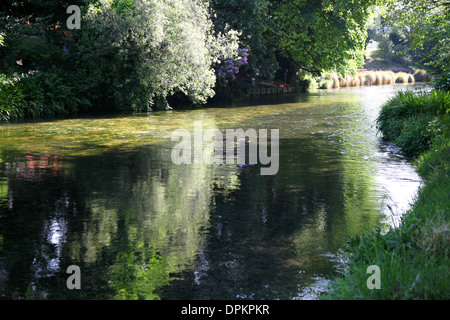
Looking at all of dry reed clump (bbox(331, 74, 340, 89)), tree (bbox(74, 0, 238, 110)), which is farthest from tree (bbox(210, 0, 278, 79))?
dry reed clump (bbox(331, 74, 340, 89))

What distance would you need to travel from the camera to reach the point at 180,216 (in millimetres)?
7496

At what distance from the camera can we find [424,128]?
42.9ft

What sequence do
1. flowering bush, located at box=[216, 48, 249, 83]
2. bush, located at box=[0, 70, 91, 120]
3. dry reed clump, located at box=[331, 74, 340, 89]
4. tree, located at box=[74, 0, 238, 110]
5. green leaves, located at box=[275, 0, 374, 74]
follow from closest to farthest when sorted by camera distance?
bush, located at box=[0, 70, 91, 120] < tree, located at box=[74, 0, 238, 110] < flowering bush, located at box=[216, 48, 249, 83] < green leaves, located at box=[275, 0, 374, 74] < dry reed clump, located at box=[331, 74, 340, 89]

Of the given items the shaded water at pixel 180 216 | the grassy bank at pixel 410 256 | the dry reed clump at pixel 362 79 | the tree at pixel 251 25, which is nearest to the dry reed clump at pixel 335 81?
the dry reed clump at pixel 362 79

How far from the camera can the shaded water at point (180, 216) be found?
16.6ft

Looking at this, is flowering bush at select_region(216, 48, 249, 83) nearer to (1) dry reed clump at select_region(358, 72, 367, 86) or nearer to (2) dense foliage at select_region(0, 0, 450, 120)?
(2) dense foliage at select_region(0, 0, 450, 120)

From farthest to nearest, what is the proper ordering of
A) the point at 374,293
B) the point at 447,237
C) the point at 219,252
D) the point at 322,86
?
the point at 322,86
the point at 219,252
the point at 447,237
the point at 374,293

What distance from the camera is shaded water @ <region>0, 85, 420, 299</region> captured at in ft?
16.6

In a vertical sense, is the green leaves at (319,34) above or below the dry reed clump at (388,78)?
above

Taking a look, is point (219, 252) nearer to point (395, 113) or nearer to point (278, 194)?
point (278, 194)

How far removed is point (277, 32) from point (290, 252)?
113 feet

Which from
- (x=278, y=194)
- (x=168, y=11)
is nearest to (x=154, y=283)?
(x=278, y=194)

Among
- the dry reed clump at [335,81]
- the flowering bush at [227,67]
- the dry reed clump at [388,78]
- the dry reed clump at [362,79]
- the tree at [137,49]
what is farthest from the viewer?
the dry reed clump at [388,78]

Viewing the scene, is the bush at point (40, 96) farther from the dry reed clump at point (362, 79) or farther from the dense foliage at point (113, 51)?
the dry reed clump at point (362, 79)
